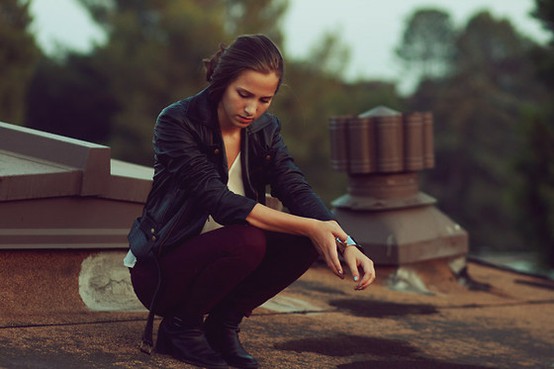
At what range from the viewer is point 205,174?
301cm

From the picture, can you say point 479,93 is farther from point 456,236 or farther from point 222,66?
point 222,66

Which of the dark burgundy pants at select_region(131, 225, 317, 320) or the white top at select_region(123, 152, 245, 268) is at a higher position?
the white top at select_region(123, 152, 245, 268)

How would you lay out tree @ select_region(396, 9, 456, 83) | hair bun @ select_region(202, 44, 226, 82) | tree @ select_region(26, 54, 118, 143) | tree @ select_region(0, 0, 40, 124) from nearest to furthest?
hair bun @ select_region(202, 44, 226, 82) → tree @ select_region(0, 0, 40, 124) → tree @ select_region(26, 54, 118, 143) → tree @ select_region(396, 9, 456, 83)

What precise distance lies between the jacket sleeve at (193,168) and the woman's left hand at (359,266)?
0.37 meters

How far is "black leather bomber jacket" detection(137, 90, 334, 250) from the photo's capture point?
9.82 ft

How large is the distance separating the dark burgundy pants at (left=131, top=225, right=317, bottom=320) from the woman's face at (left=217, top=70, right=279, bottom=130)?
0.39m

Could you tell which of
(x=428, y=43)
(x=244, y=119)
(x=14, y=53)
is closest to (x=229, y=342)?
(x=244, y=119)

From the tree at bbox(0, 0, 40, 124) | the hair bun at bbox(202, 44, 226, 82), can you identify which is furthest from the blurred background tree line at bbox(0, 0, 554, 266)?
the hair bun at bbox(202, 44, 226, 82)

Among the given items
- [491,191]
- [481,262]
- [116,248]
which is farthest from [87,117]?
[116,248]

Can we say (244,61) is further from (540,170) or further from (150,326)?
(540,170)

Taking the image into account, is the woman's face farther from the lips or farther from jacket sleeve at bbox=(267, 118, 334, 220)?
jacket sleeve at bbox=(267, 118, 334, 220)

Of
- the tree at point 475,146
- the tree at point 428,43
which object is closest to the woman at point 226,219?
the tree at point 475,146

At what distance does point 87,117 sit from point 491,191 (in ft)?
52.4

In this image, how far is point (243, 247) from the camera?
293cm
